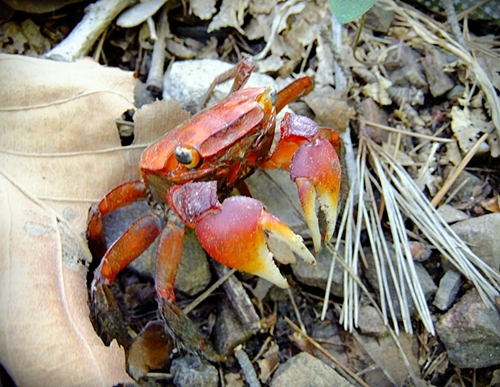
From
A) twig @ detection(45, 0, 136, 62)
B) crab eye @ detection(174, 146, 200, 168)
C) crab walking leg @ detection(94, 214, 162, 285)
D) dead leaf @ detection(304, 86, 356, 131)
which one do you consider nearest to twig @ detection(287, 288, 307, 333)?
crab walking leg @ detection(94, 214, 162, 285)

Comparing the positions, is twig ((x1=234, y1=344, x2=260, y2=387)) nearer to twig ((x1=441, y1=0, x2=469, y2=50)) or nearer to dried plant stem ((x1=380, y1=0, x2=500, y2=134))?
dried plant stem ((x1=380, y1=0, x2=500, y2=134))

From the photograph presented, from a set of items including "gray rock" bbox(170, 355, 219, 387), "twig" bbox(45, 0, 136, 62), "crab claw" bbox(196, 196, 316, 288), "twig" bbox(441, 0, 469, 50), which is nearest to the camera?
"crab claw" bbox(196, 196, 316, 288)

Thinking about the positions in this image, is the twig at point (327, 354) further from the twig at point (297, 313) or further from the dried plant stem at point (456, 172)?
the dried plant stem at point (456, 172)

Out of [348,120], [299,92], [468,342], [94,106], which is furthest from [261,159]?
[468,342]

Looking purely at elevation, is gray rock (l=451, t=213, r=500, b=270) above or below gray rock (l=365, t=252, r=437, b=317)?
above

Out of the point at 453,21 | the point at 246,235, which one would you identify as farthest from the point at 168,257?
the point at 453,21

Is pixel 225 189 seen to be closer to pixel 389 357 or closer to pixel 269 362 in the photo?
pixel 269 362
